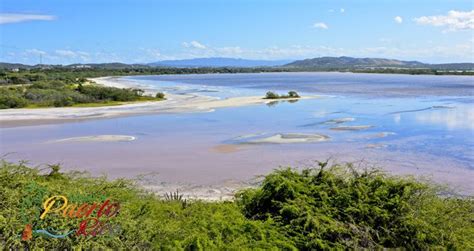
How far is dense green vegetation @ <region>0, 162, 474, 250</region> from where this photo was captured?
23.2 ft

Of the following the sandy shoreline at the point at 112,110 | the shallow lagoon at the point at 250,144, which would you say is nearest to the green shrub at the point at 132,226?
the shallow lagoon at the point at 250,144

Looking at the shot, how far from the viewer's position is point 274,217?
28.5 feet

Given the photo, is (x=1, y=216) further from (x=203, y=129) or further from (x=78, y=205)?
(x=203, y=129)

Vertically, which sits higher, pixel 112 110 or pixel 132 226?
pixel 132 226

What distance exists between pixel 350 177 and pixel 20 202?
6.05m

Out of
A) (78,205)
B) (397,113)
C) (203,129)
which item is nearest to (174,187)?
(78,205)

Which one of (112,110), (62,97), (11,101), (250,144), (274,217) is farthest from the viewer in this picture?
A: (62,97)

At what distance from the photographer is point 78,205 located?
741 centimetres

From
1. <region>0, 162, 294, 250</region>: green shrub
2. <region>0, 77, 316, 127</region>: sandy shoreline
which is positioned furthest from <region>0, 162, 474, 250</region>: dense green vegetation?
<region>0, 77, 316, 127</region>: sandy shoreline

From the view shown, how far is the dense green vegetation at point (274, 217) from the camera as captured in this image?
7.09 metres

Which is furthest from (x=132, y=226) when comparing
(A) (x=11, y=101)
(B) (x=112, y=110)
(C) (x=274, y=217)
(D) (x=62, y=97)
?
(D) (x=62, y=97)

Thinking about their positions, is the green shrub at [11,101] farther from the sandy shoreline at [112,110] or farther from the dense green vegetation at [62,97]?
the sandy shoreline at [112,110]

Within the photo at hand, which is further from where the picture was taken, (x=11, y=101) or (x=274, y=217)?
(x=11, y=101)

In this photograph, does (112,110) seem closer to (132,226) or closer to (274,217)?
(274,217)
